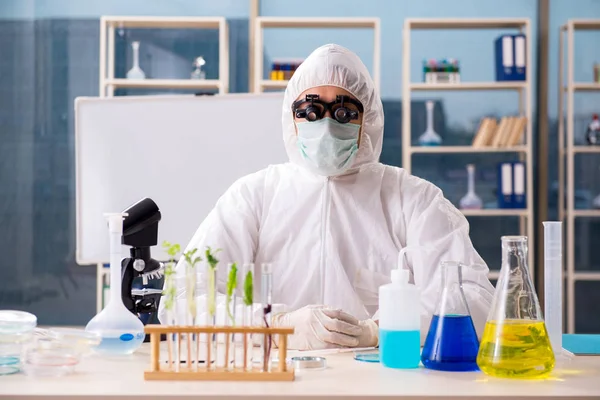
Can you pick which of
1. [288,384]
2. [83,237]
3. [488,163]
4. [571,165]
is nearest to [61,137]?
[83,237]

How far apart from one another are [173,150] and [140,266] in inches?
54.0

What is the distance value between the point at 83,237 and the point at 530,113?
258 centimetres

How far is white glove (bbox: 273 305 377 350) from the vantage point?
149 centimetres

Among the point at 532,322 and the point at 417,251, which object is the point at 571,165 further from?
the point at 532,322

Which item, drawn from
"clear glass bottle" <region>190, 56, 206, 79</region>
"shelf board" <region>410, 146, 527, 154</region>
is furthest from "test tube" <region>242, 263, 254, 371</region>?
"clear glass bottle" <region>190, 56, 206, 79</region>

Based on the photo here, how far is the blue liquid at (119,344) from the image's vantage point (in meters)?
1.32

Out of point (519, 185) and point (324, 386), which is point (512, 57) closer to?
point (519, 185)

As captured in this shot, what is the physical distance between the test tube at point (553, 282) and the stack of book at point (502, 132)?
3.12 meters

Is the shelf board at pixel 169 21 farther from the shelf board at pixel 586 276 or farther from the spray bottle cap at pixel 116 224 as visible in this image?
the spray bottle cap at pixel 116 224

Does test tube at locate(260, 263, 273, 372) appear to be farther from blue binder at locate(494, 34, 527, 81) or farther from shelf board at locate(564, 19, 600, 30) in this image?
shelf board at locate(564, 19, 600, 30)

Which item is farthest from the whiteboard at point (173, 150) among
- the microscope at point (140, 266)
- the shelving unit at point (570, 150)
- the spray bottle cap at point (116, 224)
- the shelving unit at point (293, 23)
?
the shelving unit at point (570, 150)

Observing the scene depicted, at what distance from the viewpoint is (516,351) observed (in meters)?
1.15

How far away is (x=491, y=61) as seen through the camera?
15.4 feet

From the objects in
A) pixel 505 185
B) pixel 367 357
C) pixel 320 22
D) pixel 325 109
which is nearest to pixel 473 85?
pixel 505 185
